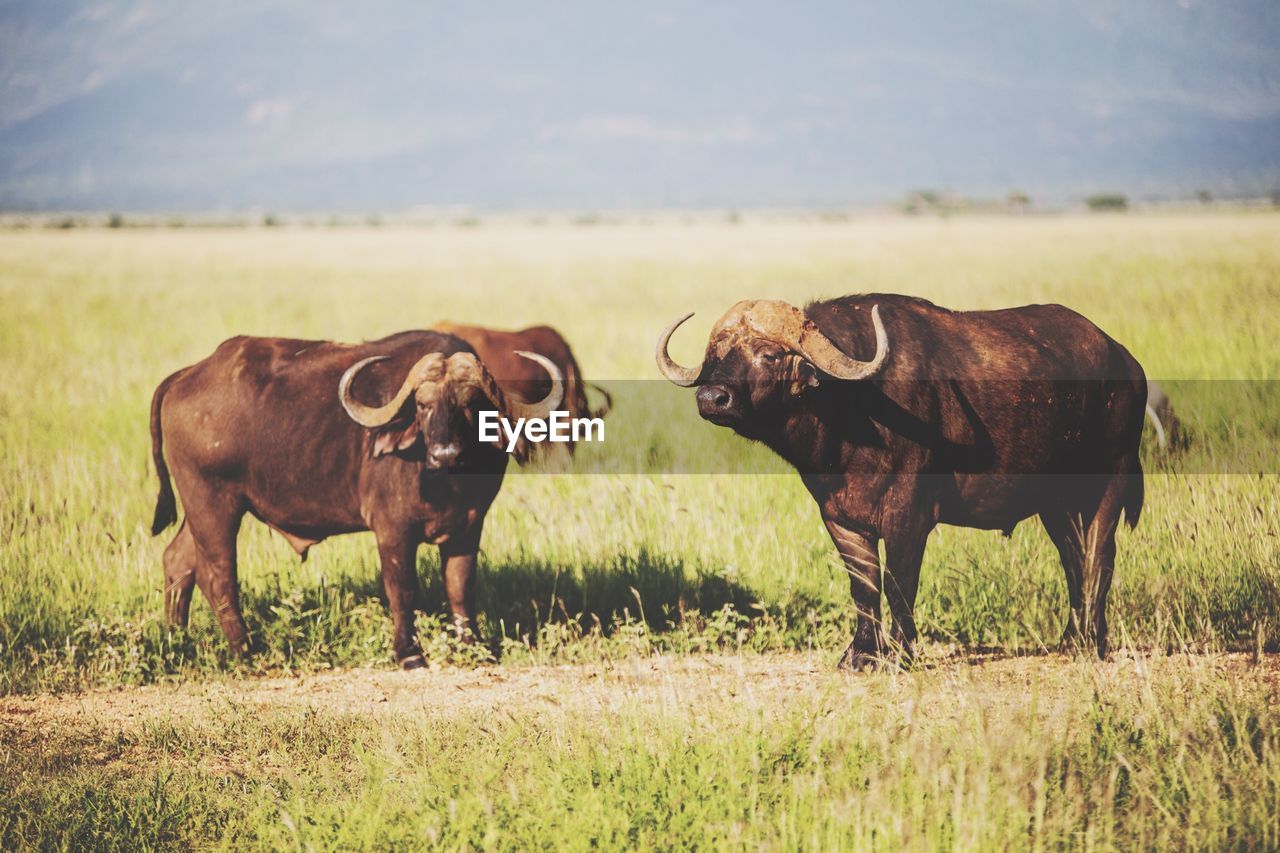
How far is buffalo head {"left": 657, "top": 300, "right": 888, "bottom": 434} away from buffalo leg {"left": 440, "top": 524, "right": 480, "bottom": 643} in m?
1.87

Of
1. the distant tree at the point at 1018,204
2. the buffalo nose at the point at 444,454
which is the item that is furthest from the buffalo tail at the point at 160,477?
the distant tree at the point at 1018,204

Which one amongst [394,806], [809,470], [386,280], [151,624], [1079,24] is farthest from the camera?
[1079,24]

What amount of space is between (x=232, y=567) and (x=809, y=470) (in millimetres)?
3241

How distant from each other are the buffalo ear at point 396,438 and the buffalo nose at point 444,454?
13.1 inches

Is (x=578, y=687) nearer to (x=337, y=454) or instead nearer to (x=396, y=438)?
(x=396, y=438)

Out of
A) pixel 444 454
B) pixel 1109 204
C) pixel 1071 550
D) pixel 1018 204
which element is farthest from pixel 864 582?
pixel 1018 204

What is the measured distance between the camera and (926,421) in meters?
5.78

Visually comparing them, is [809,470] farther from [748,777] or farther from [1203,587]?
[1203,587]

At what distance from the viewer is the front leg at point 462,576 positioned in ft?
22.2

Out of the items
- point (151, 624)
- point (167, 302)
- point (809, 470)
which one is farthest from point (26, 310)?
point (809, 470)

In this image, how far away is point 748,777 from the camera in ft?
16.0

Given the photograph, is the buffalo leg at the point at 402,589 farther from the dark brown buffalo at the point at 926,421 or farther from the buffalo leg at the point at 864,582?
the buffalo leg at the point at 864,582

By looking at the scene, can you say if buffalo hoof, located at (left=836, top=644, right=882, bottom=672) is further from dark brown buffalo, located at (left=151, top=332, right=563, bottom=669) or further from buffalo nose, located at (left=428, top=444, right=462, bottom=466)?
buffalo nose, located at (left=428, top=444, right=462, bottom=466)

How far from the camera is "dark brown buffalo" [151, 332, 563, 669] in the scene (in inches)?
257
